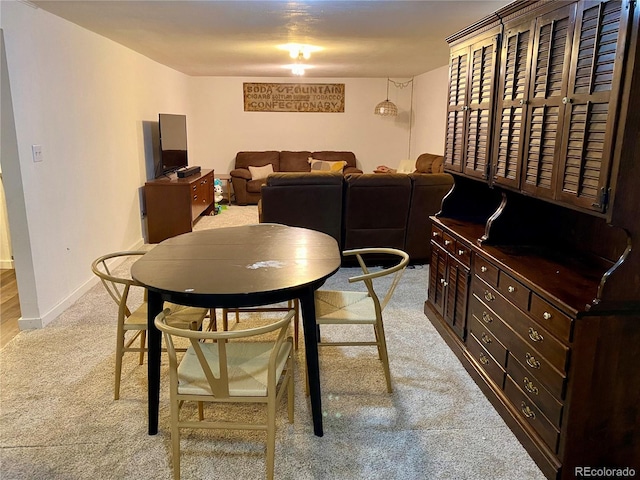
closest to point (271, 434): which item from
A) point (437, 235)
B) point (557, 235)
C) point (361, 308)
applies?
point (361, 308)

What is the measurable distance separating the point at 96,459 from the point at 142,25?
132 inches

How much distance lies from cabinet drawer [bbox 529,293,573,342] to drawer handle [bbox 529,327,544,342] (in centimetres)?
5

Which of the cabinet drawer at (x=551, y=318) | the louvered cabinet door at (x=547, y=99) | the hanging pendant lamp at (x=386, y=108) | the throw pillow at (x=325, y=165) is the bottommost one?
the cabinet drawer at (x=551, y=318)

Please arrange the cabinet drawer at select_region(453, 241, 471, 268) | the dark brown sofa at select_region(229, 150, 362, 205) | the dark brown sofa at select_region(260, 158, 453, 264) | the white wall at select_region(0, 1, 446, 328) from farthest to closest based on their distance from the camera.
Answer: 1. the dark brown sofa at select_region(229, 150, 362, 205)
2. the dark brown sofa at select_region(260, 158, 453, 264)
3. the white wall at select_region(0, 1, 446, 328)
4. the cabinet drawer at select_region(453, 241, 471, 268)

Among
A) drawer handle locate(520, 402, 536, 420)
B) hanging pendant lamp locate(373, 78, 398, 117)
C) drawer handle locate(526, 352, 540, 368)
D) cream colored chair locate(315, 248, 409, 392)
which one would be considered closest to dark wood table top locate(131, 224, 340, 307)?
cream colored chair locate(315, 248, 409, 392)

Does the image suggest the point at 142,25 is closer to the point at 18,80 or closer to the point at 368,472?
the point at 18,80

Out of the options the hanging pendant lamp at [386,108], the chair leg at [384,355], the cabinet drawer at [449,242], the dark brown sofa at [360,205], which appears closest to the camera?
the chair leg at [384,355]

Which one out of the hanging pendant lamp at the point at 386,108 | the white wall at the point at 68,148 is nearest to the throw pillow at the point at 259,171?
the hanging pendant lamp at the point at 386,108

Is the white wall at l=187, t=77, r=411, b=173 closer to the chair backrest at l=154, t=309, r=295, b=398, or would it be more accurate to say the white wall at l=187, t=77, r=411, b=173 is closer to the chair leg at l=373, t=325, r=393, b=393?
the chair leg at l=373, t=325, r=393, b=393

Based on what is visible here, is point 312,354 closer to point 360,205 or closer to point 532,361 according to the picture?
point 532,361

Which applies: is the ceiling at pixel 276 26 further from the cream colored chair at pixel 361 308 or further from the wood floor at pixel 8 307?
the wood floor at pixel 8 307

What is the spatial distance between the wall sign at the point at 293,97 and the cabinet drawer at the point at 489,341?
6.82 metres

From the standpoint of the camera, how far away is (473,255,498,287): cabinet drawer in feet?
7.98

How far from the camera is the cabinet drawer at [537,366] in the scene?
1.87m
